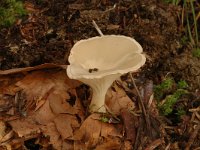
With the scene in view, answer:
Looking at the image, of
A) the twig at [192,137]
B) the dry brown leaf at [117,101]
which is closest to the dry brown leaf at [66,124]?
the dry brown leaf at [117,101]

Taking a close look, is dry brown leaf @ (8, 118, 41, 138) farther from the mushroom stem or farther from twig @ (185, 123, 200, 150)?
twig @ (185, 123, 200, 150)

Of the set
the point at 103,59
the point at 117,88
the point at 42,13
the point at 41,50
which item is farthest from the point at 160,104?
the point at 42,13

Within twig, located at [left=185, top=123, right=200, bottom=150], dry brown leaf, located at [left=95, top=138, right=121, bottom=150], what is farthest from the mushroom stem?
twig, located at [left=185, top=123, right=200, bottom=150]

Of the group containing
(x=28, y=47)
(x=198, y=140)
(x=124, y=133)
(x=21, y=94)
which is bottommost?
(x=198, y=140)

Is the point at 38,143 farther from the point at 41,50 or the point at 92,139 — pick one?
the point at 41,50

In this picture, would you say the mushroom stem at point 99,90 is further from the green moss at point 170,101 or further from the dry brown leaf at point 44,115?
the green moss at point 170,101

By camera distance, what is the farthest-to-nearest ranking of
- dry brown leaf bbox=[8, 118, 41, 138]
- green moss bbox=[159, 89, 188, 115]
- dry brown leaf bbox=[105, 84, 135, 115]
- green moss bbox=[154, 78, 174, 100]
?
green moss bbox=[154, 78, 174, 100] → green moss bbox=[159, 89, 188, 115] → dry brown leaf bbox=[105, 84, 135, 115] → dry brown leaf bbox=[8, 118, 41, 138]

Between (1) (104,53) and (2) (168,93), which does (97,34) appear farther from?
(2) (168,93)
